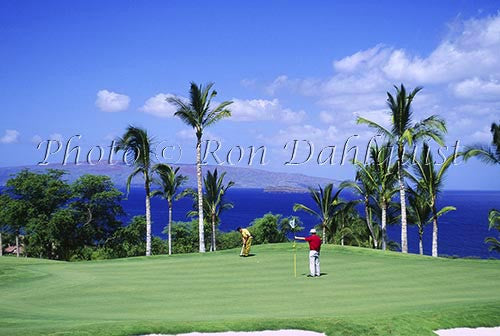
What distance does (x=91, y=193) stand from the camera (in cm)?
5341

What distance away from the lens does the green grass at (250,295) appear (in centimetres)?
1083

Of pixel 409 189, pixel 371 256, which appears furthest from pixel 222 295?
pixel 409 189

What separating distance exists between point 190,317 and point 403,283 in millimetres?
8072

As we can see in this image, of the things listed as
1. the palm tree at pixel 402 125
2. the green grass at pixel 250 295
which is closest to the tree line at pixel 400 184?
the palm tree at pixel 402 125

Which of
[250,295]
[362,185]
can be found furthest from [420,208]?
[250,295]

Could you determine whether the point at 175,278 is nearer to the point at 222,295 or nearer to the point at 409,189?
the point at 222,295

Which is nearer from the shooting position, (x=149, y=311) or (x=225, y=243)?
(x=149, y=311)

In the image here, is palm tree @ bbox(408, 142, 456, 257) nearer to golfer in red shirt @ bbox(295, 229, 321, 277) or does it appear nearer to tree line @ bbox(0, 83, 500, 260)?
tree line @ bbox(0, 83, 500, 260)

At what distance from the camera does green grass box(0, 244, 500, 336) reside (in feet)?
35.5

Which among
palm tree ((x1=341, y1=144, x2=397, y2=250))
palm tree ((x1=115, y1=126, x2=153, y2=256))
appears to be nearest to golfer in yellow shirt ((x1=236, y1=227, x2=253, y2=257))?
palm tree ((x1=115, y1=126, x2=153, y2=256))

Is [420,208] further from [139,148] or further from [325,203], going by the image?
[139,148]

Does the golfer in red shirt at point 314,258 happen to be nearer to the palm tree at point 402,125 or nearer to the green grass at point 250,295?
the green grass at point 250,295

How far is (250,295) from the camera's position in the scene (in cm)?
1475

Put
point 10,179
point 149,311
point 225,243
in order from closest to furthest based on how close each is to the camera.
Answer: point 149,311, point 10,179, point 225,243
